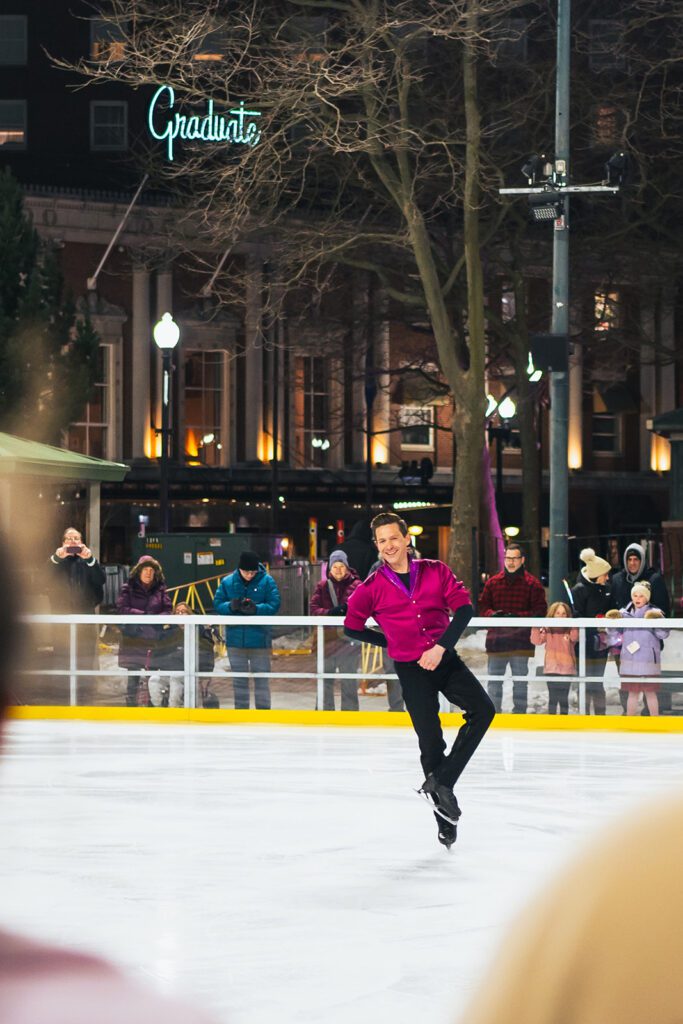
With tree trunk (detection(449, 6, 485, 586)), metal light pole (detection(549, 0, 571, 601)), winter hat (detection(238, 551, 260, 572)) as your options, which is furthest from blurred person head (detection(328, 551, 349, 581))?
tree trunk (detection(449, 6, 485, 586))

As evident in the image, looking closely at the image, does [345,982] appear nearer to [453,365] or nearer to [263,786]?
[263,786]

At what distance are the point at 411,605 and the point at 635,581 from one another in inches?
298

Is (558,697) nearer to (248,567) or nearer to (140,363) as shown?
(248,567)

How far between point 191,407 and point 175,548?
2382 cm

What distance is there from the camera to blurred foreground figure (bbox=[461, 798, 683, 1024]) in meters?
0.68

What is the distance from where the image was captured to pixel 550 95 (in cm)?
2953

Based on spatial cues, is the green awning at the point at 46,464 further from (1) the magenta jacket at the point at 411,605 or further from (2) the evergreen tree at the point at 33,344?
(1) the magenta jacket at the point at 411,605

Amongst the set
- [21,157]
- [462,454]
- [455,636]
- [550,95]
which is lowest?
[455,636]

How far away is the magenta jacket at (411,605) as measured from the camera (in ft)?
30.6

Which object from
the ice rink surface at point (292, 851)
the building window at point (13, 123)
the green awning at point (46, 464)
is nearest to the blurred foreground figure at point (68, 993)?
the ice rink surface at point (292, 851)

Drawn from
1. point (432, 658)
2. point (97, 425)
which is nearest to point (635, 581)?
point (432, 658)

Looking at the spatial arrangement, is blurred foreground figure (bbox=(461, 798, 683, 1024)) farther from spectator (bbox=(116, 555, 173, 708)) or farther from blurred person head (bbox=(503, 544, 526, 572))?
spectator (bbox=(116, 555, 173, 708))

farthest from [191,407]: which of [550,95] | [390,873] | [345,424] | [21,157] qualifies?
[390,873]

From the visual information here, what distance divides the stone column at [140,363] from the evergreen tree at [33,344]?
48.0 ft
